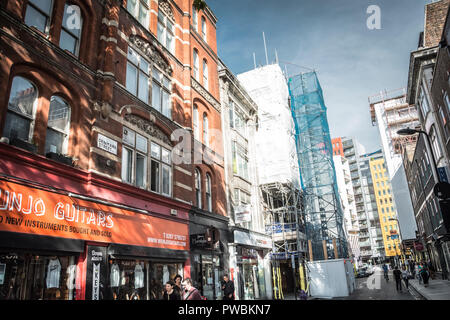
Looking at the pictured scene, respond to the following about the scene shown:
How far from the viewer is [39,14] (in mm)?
10500

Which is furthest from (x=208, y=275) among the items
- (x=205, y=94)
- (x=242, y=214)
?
(x=205, y=94)

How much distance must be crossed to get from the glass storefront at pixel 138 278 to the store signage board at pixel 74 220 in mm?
751

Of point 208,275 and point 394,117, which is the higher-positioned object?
point 394,117

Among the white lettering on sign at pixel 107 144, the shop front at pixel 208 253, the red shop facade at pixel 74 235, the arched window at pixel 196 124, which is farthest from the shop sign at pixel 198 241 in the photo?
the arched window at pixel 196 124

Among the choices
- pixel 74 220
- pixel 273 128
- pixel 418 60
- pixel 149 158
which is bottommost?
pixel 74 220

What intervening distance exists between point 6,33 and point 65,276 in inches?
277

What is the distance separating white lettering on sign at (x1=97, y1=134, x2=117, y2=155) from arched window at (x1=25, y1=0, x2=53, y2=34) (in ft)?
12.8

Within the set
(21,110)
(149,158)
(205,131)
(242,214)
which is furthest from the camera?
(205,131)

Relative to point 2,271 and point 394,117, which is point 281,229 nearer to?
point 2,271

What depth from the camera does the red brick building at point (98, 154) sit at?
8.77 m

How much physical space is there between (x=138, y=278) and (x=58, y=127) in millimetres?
6121

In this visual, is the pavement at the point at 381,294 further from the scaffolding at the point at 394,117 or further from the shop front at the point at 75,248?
the scaffolding at the point at 394,117
